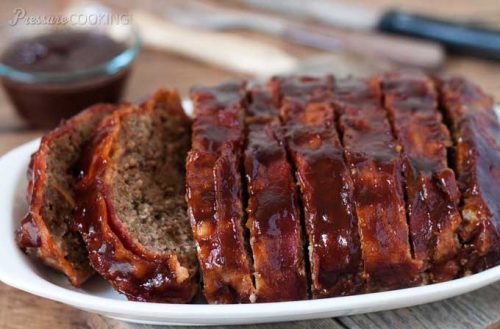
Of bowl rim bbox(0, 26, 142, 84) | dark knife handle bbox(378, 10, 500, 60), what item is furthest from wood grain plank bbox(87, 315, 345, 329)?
dark knife handle bbox(378, 10, 500, 60)

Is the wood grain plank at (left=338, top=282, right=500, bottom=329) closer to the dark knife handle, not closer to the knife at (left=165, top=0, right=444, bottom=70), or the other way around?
the knife at (left=165, top=0, right=444, bottom=70)

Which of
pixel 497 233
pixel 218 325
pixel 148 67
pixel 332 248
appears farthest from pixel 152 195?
pixel 148 67

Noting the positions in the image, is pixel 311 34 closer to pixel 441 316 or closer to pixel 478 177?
pixel 478 177

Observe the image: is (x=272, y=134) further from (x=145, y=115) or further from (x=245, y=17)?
(x=245, y=17)

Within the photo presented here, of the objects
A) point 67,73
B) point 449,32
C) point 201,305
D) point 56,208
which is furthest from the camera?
point 449,32

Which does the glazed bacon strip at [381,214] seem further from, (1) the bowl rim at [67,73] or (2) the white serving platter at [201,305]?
(1) the bowl rim at [67,73]

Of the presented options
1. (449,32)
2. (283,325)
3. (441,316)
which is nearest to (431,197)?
(441,316)

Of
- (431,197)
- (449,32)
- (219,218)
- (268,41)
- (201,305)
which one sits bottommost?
(268,41)

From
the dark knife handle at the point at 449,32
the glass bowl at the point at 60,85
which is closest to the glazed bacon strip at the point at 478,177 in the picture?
the dark knife handle at the point at 449,32
